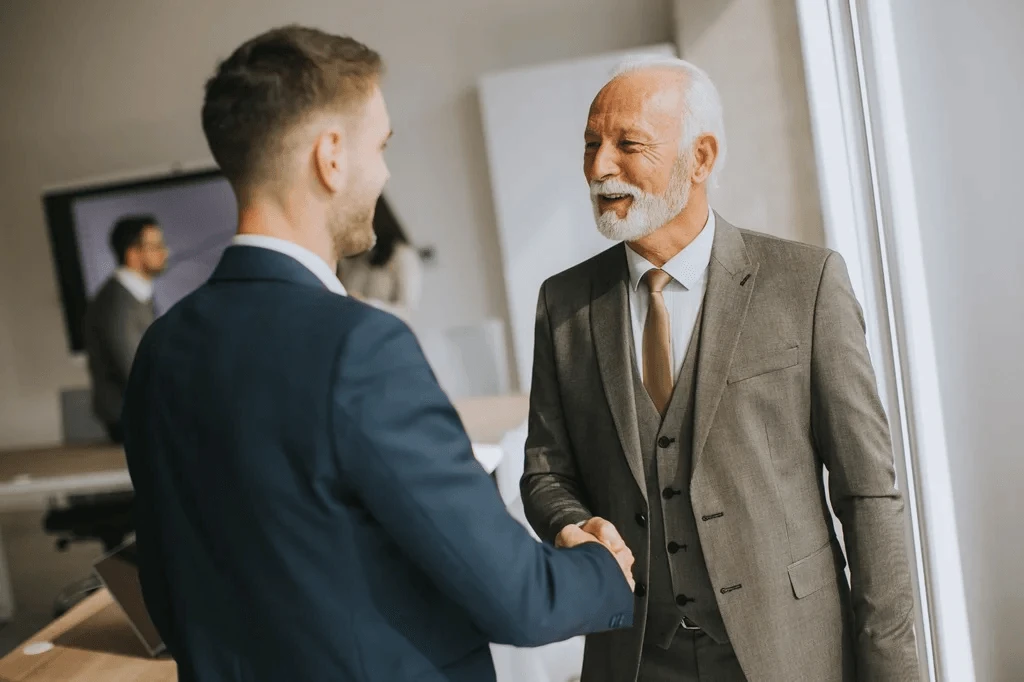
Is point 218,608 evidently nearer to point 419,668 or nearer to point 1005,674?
point 419,668

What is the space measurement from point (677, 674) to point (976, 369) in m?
0.60

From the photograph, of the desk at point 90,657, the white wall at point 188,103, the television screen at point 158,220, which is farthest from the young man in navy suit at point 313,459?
the television screen at point 158,220

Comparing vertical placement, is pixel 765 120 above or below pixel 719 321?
above

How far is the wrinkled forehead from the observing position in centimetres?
118

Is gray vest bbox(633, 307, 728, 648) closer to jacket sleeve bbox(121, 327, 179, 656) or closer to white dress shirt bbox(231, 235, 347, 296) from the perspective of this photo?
white dress shirt bbox(231, 235, 347, 296)

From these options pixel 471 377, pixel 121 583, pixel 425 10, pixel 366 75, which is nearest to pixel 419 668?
pixel 366 75

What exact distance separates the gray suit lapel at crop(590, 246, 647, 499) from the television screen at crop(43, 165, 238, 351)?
4032 mm

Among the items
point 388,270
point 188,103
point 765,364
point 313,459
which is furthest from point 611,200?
point 188,103

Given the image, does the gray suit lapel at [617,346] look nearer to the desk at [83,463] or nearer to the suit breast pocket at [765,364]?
the suit breast pocket at [765,364]

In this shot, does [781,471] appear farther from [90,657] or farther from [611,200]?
[90,657]

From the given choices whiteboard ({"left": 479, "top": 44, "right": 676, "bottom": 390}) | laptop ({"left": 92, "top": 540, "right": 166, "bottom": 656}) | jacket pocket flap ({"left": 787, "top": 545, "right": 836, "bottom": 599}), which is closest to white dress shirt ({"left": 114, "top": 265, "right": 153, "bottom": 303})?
whiteboard ({"left": 479, "top": 44, "right": 676, "bottom": 390})

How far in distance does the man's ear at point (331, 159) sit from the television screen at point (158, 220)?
4.10m

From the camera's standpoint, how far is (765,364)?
1.17 metres

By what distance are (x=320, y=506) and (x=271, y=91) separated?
47 cm
